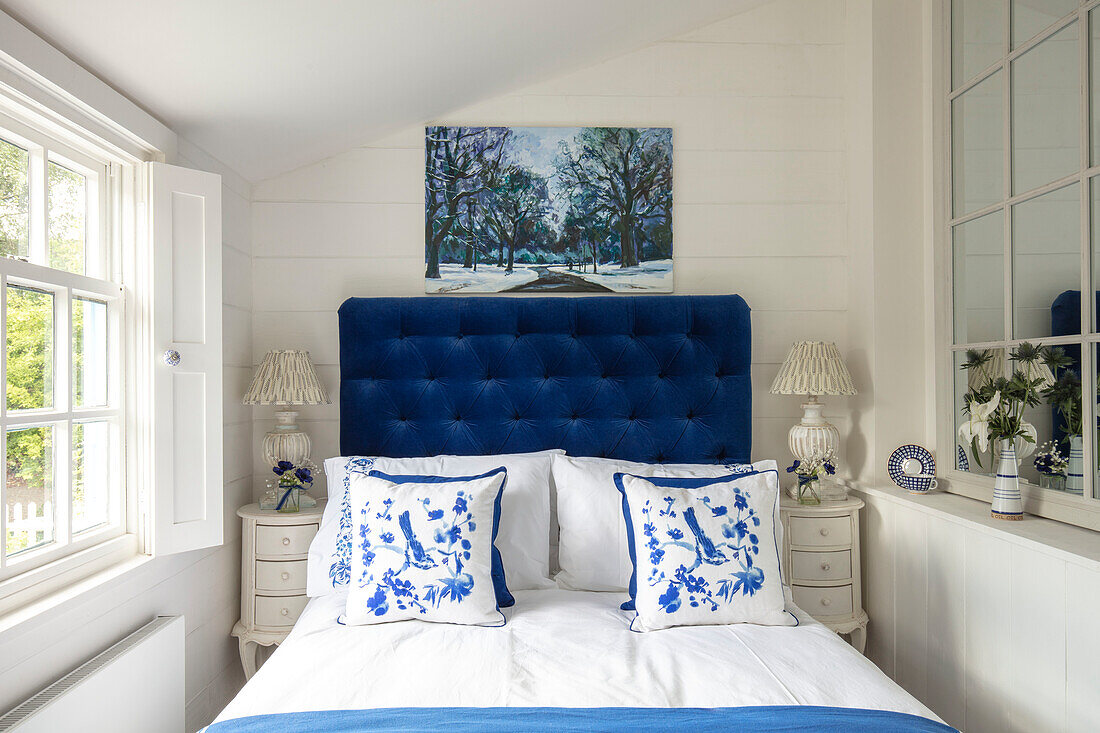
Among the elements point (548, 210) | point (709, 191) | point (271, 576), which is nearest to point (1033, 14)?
point (709, 191)

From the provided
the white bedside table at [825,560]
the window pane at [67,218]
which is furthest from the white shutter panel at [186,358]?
the white bedside table at [825,560]

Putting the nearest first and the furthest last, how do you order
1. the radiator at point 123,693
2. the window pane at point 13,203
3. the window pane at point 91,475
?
the radiator at point 123,693
the window pane at point 13,203
the window pane at point 91,475

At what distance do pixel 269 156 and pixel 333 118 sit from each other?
0.30 m

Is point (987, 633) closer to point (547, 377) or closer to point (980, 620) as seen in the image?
point (980, 620)

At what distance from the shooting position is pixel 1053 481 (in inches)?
80.5

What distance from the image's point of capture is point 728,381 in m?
2.70

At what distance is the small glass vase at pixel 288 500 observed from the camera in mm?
2488

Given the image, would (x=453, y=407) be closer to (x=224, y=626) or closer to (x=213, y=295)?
(x=213, y=295)

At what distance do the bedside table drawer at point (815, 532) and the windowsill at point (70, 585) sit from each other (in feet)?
7.03

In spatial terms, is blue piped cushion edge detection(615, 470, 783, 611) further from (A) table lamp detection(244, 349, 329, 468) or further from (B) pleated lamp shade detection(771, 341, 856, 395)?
(A) table lamp detection(244, 349, 329, 468)

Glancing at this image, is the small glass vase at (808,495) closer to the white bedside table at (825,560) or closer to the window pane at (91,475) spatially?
the white bedside table at (825,560)

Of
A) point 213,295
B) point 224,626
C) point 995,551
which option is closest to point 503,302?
point 213,295

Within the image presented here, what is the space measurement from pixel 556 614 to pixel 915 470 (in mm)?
1419

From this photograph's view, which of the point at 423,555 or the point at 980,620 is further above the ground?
the point at 423,555
